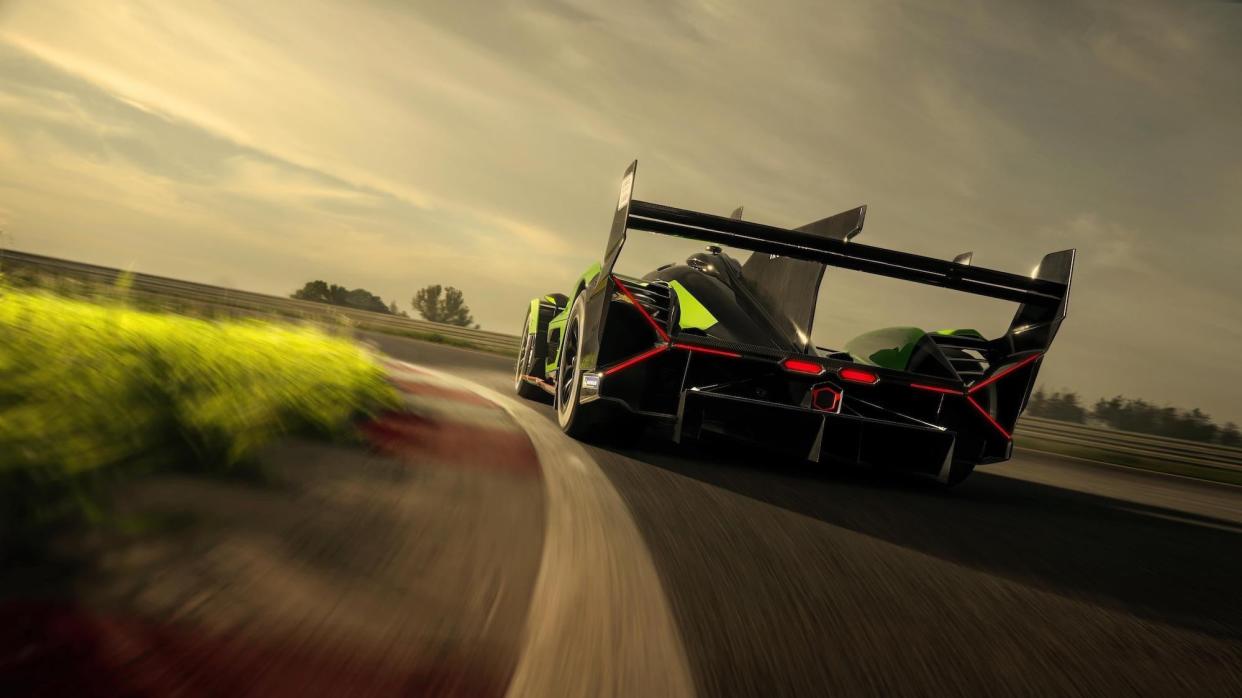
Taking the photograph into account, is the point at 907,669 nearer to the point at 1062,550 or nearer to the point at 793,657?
the point at 793,657

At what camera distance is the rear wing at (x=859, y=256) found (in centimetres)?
506

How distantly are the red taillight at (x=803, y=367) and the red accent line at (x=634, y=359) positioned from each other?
2.32ft

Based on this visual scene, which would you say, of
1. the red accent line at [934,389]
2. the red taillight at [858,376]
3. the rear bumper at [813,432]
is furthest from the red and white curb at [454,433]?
the red accent line at [934,389]

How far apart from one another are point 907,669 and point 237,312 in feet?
16.6

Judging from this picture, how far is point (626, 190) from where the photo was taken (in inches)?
201

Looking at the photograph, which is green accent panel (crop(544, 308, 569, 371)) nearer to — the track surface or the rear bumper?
the track surface

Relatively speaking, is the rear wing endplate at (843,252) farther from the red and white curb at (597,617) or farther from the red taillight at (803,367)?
the red and white curb at (597,617)

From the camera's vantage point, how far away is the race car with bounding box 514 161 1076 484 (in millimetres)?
4660

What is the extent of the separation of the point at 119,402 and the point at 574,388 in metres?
3.07

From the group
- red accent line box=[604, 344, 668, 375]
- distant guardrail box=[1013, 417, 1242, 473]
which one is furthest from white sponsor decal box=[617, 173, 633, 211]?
distant guardrail box=[1013, 417, 1242, 473]

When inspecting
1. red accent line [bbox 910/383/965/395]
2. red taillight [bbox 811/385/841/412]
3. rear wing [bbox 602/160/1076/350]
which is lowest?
red taillight [bbox 811/385/841/412]

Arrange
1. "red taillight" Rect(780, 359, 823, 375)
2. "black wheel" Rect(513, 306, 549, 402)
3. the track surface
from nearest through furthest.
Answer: the track surface < "red taillight" Rect(780, 359, 823, 375) < "black wheel" Rect(513, 306, 549, 402)

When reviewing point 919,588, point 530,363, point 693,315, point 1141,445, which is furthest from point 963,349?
point 1141,445

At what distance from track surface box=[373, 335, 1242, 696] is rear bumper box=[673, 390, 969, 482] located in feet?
0.77
